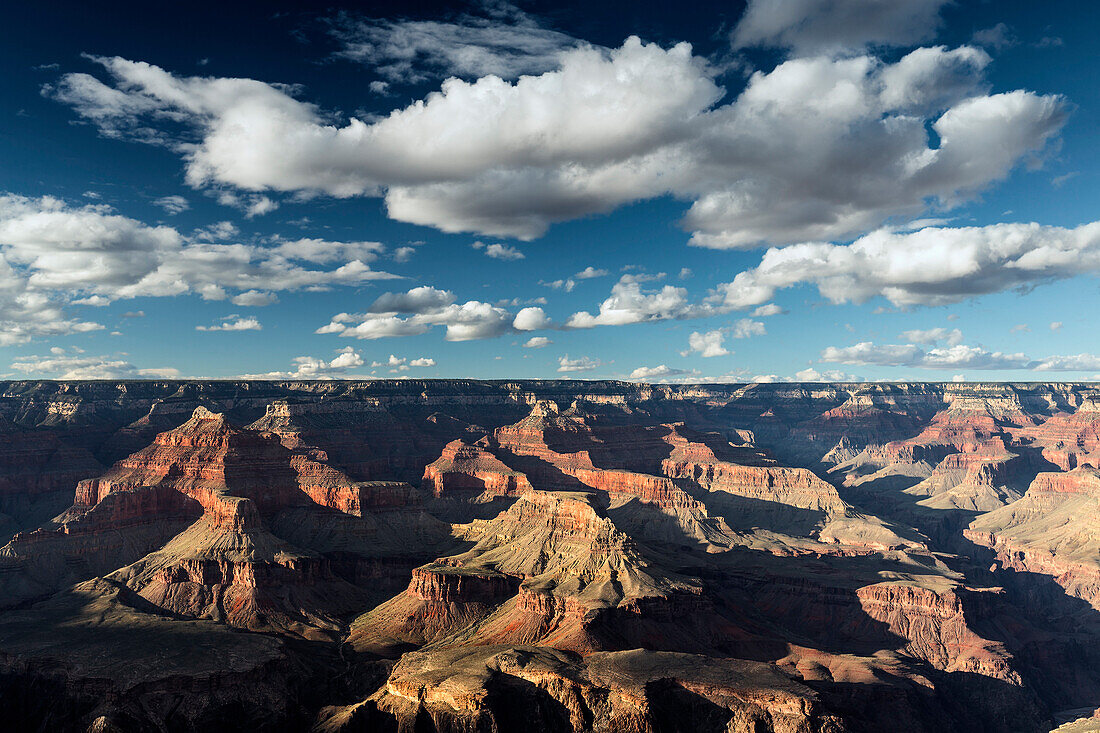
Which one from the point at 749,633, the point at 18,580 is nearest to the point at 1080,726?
the point at 749,633

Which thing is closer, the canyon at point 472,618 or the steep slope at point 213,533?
the canyon at point 472,618

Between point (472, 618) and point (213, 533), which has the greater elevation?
point (213, 533)

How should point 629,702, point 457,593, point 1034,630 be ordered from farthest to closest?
point 1034,630 < point 457,593 < point 629,702

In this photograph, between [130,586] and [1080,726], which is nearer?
[1080,726]

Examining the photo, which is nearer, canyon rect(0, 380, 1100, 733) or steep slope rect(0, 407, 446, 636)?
canyon rect(0, 380, 1100, 733)

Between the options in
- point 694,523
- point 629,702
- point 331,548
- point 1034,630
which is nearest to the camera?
point 629,702

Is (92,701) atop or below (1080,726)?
atop

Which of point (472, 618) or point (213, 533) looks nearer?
point (472, 618)

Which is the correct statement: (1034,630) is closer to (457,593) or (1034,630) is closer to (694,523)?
(694,523)

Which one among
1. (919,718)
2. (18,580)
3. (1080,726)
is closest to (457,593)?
(919,718)

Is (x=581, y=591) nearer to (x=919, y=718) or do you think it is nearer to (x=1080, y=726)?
(x=919, y=718)
